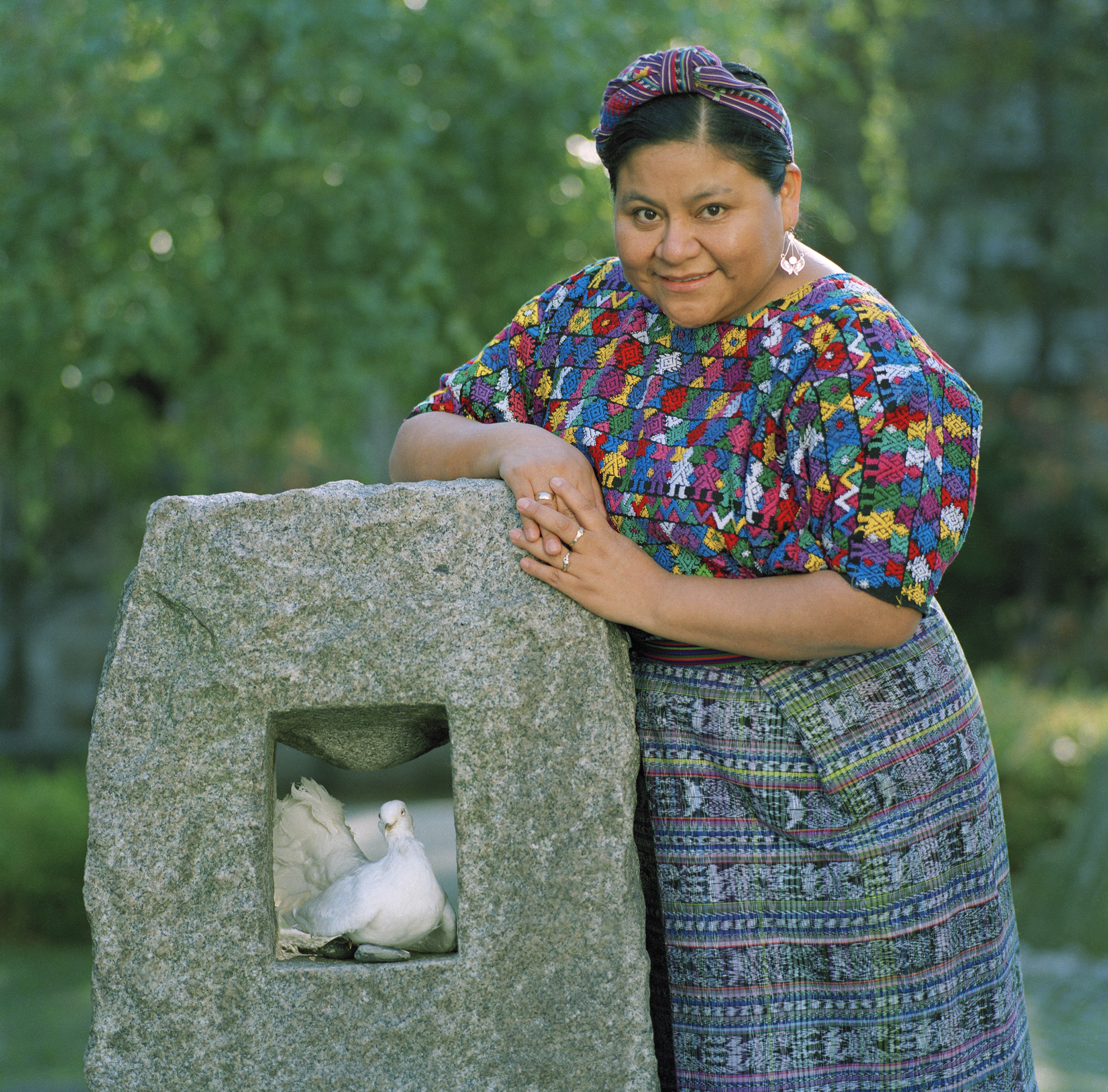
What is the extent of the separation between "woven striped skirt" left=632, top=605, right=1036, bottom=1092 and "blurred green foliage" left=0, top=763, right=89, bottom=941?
4.59m

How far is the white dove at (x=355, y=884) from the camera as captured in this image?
1.70 metres

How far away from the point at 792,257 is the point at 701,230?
6.3 inches

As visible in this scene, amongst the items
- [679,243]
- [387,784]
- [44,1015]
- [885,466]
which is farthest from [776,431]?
[387,784]

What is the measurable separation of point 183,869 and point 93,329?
3.17 m

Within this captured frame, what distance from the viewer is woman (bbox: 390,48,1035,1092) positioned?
1.56 metres

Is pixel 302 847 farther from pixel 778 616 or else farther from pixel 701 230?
pixel 701 230

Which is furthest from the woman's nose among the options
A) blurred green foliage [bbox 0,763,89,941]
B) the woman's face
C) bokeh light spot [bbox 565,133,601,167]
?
blurred green foliage [bbox 0,763,89,941]

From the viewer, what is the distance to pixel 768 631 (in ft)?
5.17

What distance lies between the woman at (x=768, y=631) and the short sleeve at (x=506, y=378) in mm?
137

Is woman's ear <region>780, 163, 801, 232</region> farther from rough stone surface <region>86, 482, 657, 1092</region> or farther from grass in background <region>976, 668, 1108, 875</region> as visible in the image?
grass in background <region>976, 668, 1108, 875</region>

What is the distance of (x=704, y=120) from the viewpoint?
1565mm

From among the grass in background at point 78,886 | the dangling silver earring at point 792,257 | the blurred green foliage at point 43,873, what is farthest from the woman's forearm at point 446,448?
the blurred green foliage at point 43,873

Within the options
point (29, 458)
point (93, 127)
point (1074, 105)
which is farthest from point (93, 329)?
point (1074, 105)

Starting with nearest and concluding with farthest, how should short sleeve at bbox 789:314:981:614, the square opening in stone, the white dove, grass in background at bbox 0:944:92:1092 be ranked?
short sleeve at bbox 789:314:981:614 < the white dove < grass in background at bbox 0:944:92:1092 < the square opening in stone
